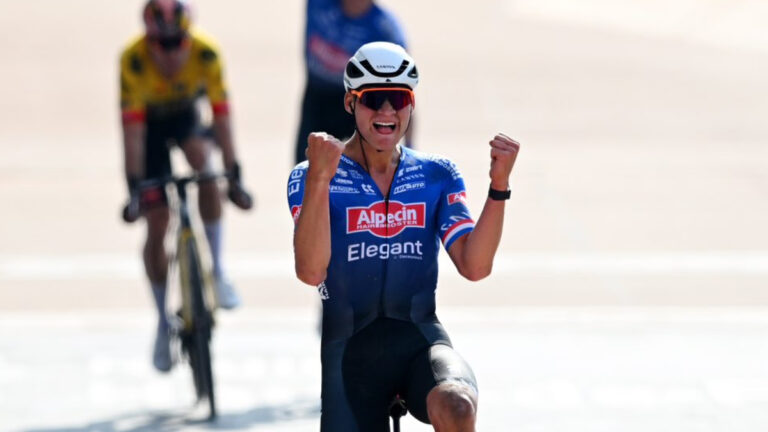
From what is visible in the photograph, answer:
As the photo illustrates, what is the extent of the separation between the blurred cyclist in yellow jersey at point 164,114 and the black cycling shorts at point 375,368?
302cm

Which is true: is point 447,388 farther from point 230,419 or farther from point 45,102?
point 45,102

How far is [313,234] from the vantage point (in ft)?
17.3

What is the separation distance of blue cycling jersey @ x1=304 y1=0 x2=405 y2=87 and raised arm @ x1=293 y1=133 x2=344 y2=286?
11.4 feet

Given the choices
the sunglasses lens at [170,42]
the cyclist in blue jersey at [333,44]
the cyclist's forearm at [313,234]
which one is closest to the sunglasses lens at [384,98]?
the cyclist's forearm at [313,234]

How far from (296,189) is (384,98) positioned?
1.50ft

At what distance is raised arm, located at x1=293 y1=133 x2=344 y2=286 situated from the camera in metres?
5.16

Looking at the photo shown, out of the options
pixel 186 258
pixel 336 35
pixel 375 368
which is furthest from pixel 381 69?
pixel 336 35

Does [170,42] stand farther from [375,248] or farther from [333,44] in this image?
[375,248]

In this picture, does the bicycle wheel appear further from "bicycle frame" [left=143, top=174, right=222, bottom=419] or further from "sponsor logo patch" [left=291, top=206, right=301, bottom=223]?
"sponsor logo patch" [left=291, top=206, right=301, bottom=223]

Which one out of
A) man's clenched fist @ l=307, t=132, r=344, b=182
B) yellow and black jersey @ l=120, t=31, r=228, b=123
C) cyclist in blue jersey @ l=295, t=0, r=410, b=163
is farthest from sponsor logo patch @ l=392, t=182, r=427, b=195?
yellow and black jersey @ l=120, t=31, r=228, b=123

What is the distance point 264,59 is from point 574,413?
19457mm

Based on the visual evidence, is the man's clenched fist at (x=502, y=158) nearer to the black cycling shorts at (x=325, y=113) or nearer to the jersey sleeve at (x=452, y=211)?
the jersey sleeve at (x=452, y=211)

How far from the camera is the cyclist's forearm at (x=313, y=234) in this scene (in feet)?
17.1

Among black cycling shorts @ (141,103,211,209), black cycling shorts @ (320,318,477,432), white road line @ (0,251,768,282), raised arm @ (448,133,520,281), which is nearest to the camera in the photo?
raised arm @ (448,133,520,281)
